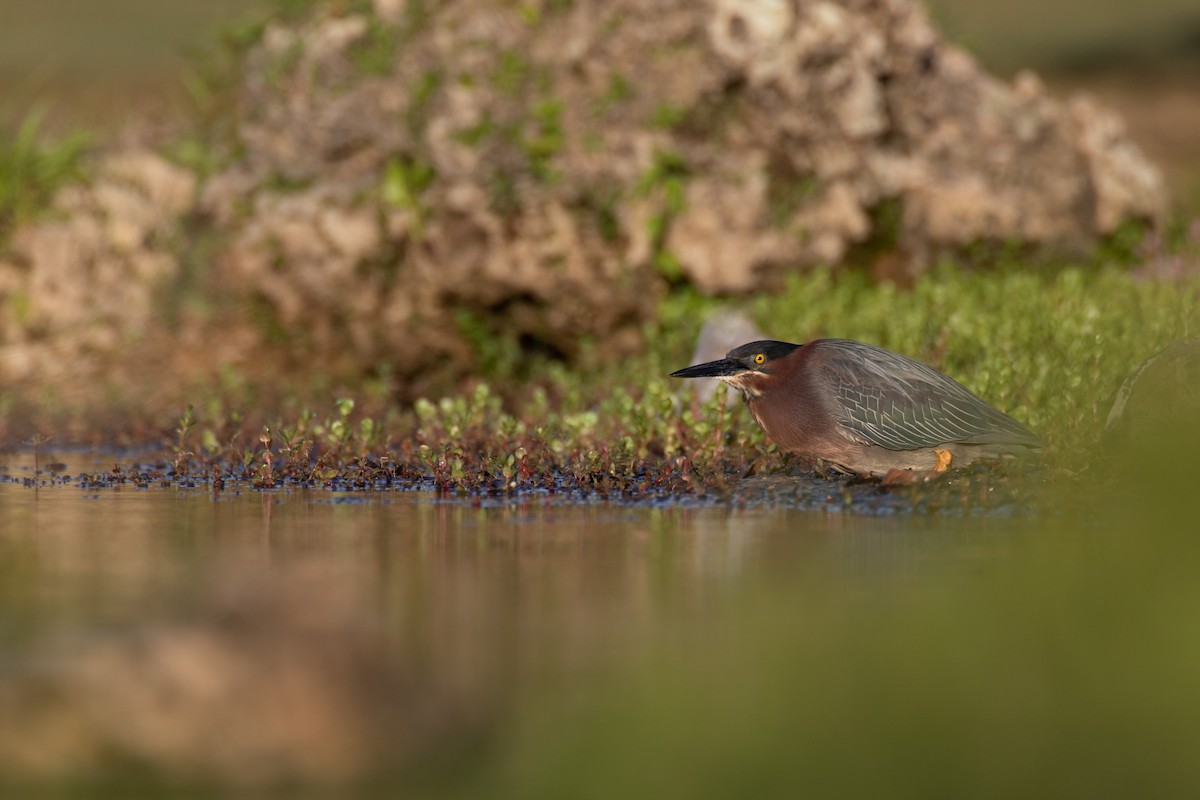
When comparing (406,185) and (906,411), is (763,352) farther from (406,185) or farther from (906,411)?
(406,185)

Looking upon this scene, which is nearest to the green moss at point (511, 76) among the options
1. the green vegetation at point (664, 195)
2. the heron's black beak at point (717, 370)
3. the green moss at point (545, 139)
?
the green moss at point (545, 139)

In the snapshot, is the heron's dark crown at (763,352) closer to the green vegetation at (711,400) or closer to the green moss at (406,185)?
the green vegetation at (711,400)

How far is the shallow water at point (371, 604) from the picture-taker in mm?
3719

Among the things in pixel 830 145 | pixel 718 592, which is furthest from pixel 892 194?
pixel 718 592

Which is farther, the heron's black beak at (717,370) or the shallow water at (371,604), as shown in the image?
the heron's black beak at (717,370)

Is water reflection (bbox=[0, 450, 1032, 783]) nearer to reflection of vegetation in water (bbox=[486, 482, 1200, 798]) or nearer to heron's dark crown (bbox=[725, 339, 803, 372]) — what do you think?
reflection of vegetation in water (bbox=[486, 482, 1200, 798])

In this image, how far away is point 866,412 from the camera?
316 inches

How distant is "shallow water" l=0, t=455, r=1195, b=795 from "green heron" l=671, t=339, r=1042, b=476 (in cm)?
47

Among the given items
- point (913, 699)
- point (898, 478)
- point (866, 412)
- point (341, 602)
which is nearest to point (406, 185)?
point (866, 412)

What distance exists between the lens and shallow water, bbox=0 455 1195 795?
12.2ft

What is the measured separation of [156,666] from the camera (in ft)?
12.7

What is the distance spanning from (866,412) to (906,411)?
0.22m

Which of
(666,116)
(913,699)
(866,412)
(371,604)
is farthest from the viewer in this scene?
(666,116)

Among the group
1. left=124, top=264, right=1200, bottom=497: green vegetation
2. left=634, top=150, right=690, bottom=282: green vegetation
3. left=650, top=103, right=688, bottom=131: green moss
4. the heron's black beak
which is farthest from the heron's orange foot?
left=650, top=103, right=688, bottom=131: green moss
